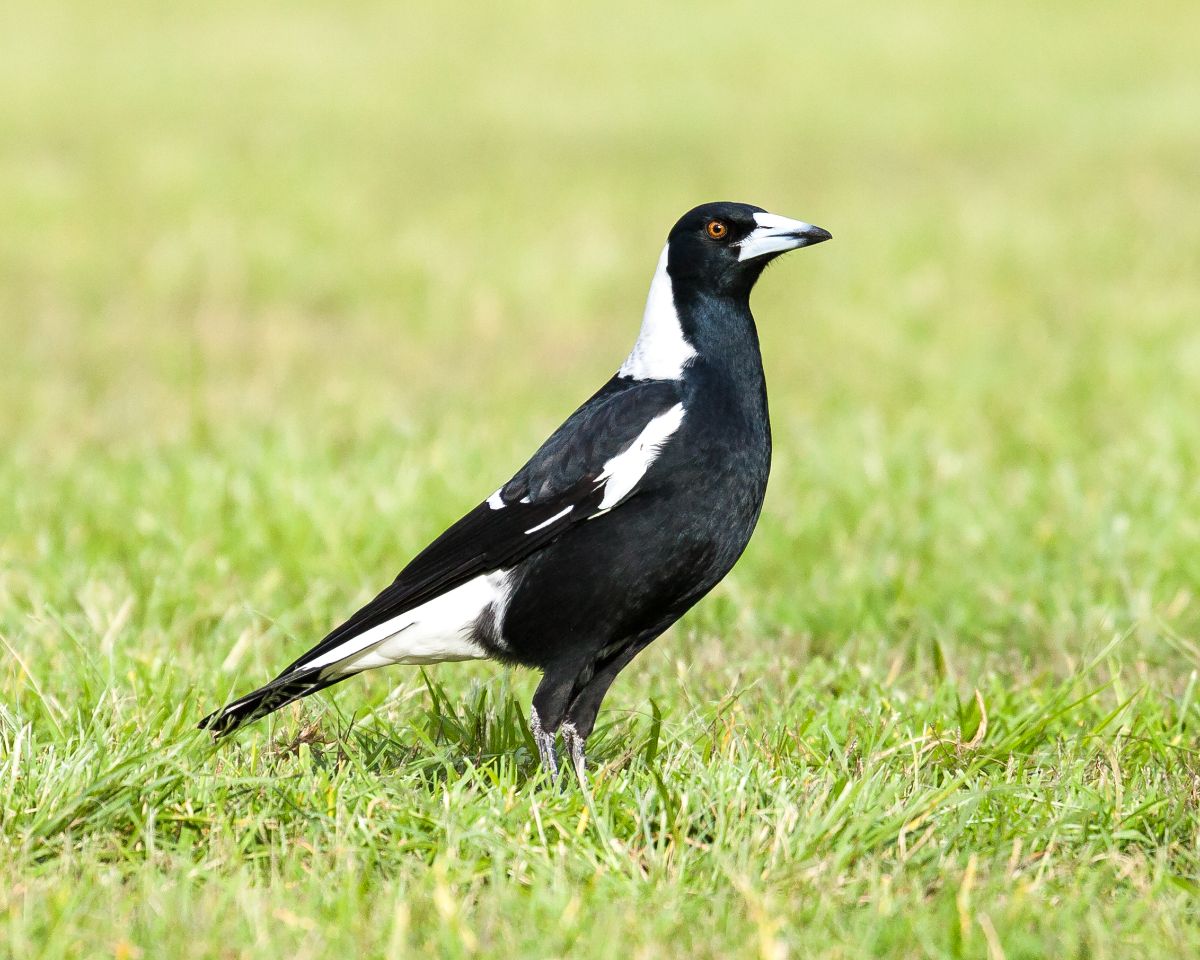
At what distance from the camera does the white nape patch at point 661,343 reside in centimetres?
318

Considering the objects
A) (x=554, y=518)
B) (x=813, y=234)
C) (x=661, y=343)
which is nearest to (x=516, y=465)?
(x=661, y=343)

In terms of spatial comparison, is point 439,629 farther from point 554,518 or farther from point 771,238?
point 771,238

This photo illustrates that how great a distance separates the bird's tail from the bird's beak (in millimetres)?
1150

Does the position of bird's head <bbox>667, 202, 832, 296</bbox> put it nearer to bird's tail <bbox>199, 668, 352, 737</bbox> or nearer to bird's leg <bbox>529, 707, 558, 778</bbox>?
bird's leg <bbox>529, 707, 558, 778</bbox>

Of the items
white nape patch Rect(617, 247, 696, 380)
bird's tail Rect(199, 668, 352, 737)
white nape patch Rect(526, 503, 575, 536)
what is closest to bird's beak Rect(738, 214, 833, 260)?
white nape patch Rect(617, 247, 696, 380)

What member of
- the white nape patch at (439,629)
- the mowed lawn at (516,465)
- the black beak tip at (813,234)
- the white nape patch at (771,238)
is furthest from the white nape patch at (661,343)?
the mowed lawn at (516,465)

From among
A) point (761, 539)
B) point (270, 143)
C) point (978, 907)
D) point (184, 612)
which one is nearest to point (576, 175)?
point (270, 143)

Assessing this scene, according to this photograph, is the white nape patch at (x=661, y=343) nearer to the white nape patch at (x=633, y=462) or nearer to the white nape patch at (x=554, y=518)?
the white nape patch at (x=633, y=462)

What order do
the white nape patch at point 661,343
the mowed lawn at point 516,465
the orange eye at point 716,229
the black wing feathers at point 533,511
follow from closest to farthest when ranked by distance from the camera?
the mowed lawn at point 516,465
the black wing feathers at point 533,511
the white nape patch at point 661,343
the orange eye at point 716,229

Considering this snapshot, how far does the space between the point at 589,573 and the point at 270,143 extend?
31.7 feet

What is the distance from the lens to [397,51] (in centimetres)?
1781

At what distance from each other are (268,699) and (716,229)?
1.28m

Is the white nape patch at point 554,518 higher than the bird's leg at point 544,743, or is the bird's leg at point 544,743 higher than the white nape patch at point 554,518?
the white nape patch at point 554,518

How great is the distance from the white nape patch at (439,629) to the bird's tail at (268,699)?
44 millimetres
